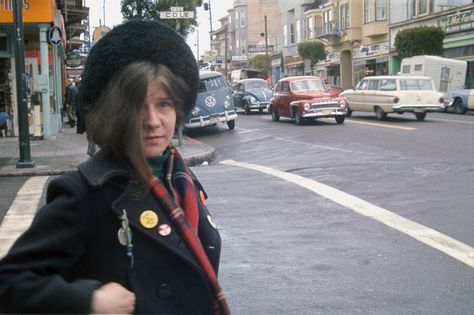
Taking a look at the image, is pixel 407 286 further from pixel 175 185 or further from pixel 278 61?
pixel 278 61

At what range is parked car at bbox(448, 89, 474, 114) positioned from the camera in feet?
96.8

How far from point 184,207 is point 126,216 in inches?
10.0

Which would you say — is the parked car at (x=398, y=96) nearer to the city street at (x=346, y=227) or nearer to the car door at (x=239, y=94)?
the car door at (x=239, y=94)

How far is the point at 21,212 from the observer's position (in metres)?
8.73

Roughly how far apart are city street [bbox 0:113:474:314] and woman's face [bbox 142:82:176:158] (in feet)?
10.5

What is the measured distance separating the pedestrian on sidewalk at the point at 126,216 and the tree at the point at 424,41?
39.7 metres

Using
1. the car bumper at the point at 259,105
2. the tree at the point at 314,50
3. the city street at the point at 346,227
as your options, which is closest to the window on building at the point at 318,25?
the tree at the point at 314,50

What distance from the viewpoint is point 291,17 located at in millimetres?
74438

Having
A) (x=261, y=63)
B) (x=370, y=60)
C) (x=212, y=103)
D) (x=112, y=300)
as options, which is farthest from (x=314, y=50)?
(x=112, y=300)

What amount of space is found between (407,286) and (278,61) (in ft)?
248

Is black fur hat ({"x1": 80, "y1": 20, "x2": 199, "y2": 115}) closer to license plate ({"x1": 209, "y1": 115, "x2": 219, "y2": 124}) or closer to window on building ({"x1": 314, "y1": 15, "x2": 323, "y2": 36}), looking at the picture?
license plate ({"x1": 209, "y1": 115, "x2": 219, "y2": 124})

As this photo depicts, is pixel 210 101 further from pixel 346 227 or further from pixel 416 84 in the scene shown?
pixel 346 227

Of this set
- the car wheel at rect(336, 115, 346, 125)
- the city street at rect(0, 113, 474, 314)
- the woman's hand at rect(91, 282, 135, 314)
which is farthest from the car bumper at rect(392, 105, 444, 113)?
the woman's hand at rect(91, 282, 135, 314)

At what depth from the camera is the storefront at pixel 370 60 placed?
50.3 metres
